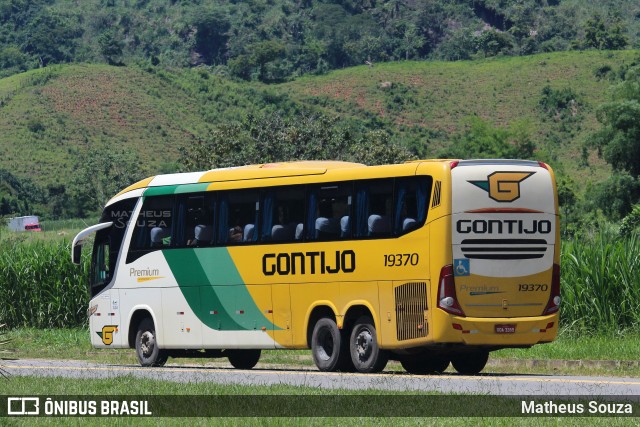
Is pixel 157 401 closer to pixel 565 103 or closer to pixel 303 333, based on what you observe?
pixel 303 333

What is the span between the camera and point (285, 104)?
160750 millimetres

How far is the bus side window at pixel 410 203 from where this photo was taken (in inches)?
845

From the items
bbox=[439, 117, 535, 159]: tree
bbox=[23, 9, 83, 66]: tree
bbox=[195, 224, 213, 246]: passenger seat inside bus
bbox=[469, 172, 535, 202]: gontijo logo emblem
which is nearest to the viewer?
bbox=[469, 172, 535, 202]: gontijo logo emblem

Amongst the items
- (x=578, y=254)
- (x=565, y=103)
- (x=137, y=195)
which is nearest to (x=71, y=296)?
(x=137, y=195)

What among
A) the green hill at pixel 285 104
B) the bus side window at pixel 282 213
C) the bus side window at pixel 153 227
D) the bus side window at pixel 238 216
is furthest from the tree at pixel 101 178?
the bus side window at pixel 282 213

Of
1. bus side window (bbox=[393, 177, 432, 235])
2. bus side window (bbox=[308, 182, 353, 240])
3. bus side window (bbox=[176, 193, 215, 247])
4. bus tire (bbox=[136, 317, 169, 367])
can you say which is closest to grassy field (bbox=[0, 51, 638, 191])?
bus tire (bbox=[136, 317, 169, 367])

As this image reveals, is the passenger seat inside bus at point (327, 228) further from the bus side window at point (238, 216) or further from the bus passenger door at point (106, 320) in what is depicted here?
the bus passenger door at point (106, 320)

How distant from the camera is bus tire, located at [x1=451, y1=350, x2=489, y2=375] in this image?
23.1m

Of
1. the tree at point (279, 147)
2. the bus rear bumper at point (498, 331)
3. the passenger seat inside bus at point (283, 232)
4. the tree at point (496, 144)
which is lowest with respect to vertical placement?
the tree at point (496, 144)

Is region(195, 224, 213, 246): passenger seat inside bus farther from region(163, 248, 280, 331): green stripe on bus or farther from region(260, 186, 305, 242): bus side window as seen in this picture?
region(260, 186, 305, 242): bus side window

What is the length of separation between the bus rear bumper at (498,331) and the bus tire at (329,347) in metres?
2.19

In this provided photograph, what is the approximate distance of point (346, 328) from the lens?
Result: 22.7 m

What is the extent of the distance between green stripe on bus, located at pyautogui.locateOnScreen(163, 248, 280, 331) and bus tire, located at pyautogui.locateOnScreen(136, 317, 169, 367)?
1248mm

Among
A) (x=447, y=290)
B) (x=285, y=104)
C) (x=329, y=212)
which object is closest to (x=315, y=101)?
(x=285, y=104)
